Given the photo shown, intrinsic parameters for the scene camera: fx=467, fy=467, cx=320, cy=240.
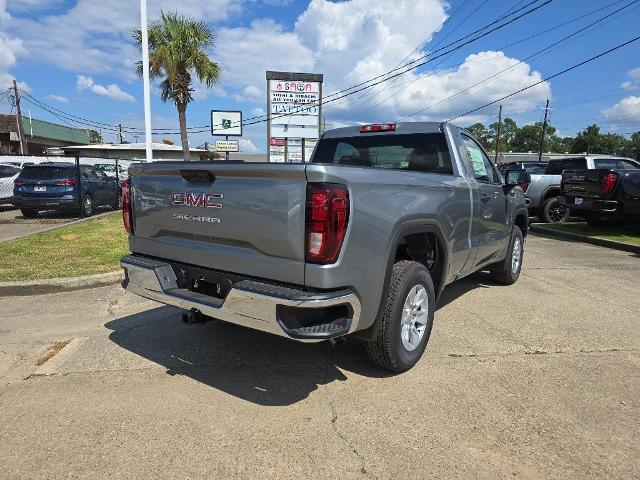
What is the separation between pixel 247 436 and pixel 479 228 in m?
3.13

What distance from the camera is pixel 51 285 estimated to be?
5.89m

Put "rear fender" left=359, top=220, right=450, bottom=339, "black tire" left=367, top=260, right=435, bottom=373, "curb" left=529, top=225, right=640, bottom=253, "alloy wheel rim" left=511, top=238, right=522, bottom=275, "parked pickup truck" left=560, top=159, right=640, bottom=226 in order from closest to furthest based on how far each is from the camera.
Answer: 1. "rear fender" left=359, top=220, right=450, bottom=339
2. "black tire" left=367, top=260, right=435, bottom=373
3. "alloy wheel rim" left=511, top=238, right=522, bottom=275
4. "curb" left=529, top=225, right=640, bottom=253
5. "parked pickup truck" left=560, top=159, right=640, bottom=226

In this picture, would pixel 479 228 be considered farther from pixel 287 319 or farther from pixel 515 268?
pixel 287 319

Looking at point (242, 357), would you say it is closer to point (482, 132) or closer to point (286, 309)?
point (286, 309)

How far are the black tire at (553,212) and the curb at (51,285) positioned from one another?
1205cm

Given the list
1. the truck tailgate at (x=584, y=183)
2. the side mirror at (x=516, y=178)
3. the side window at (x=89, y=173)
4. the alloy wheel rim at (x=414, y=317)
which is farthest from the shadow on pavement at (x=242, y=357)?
the side window at (x=89, y=173)

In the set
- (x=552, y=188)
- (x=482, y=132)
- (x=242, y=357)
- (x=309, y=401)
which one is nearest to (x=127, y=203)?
(x=242, y=357)

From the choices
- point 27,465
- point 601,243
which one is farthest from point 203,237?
point 601,243

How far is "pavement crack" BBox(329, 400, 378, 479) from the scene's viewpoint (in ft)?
8.04

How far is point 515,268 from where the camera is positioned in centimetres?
639

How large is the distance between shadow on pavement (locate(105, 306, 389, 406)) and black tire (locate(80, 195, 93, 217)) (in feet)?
32.9

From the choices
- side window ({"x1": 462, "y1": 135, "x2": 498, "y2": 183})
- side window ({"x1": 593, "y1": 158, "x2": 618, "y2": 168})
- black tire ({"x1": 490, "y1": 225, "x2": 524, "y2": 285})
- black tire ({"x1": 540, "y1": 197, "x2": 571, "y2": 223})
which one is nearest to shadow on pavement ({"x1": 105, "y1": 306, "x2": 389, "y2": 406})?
side window ({"x1": 462, "y1": 135, "x2": 498, "y2": 183})

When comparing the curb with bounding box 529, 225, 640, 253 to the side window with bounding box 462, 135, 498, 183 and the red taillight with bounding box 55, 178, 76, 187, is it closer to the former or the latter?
the side window with bounding box 462, 135, 498, 183

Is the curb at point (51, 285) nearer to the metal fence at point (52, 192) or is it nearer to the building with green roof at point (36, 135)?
the metal fence at point (52, 192)
